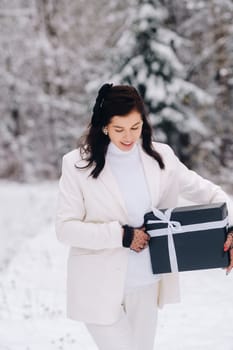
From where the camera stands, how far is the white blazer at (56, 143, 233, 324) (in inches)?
126

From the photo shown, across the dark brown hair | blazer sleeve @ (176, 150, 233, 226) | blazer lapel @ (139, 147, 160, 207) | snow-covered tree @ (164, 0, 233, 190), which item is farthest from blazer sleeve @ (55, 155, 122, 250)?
snow-covered tree @ (164, 0, 233, 190)

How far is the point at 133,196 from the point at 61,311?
137 inches

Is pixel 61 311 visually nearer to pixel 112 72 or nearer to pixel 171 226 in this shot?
pixel 171 226

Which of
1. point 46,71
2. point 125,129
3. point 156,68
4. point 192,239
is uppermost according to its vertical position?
point 46,71

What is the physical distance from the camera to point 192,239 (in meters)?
3.20

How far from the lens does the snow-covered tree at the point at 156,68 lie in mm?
15336

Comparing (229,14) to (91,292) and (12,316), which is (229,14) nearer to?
(12,316)

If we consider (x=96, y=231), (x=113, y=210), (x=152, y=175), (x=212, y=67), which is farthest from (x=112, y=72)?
(x=96, y=231)

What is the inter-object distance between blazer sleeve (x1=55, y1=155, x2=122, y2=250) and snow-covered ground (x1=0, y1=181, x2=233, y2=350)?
7.09 feet

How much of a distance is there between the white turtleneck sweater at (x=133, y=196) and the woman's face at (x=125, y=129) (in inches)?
2.9

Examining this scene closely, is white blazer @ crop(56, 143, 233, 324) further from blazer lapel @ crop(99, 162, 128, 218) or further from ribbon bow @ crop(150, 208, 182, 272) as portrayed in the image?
ribbon bow @ crop(150, 208, 182, 272)

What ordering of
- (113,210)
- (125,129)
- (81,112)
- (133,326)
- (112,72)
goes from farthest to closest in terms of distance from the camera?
(81,112) < (112,72) < (133,326) < (113,210) < (125,129)

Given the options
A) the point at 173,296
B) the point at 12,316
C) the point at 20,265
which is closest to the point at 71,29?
the point at 20,265

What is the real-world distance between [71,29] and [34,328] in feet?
57.7
